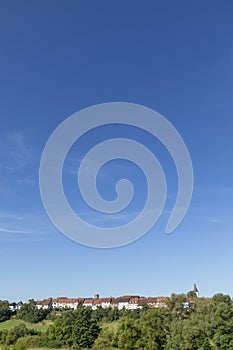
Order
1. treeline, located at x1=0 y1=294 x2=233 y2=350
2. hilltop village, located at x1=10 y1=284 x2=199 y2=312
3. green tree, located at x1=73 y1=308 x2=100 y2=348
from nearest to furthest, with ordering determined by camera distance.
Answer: treeline, located at x1=0 y1=294 x2=233 y2=350 → green tree, located at x1=73 y1=308 x2=100 y2=348 → hilltop village, located at x1=10 y1=284 x2=199 y2=312

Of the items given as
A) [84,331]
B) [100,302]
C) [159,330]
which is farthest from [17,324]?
[100,302]

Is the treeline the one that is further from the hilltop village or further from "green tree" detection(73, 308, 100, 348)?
the hilltop village

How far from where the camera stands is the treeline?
26.2 m

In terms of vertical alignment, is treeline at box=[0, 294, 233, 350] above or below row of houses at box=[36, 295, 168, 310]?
below

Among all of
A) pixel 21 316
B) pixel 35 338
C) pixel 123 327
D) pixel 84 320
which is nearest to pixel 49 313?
pixel 21 316

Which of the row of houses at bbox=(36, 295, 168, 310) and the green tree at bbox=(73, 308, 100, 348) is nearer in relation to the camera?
the green tree at bbox=(73, 308, 100, 348)

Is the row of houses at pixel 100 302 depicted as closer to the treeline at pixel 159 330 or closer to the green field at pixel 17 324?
the green field at pixel 17 324

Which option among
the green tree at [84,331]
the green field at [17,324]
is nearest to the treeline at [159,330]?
the green tree at [84,331]

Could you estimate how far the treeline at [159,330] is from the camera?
85.8 feet

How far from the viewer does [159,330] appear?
96.1 feet

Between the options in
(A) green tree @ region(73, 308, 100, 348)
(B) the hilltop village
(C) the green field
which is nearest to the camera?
(A) green tree @ region(73, 308, 100, 348)

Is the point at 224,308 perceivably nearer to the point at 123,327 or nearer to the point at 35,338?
the point at 123,327

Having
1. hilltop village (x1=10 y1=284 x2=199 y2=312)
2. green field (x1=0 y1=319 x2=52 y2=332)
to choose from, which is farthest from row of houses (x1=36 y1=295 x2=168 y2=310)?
green field (x1=0 y1=319 x2=52 y2=332)

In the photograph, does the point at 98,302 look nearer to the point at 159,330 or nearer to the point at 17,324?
the point at 17,324
